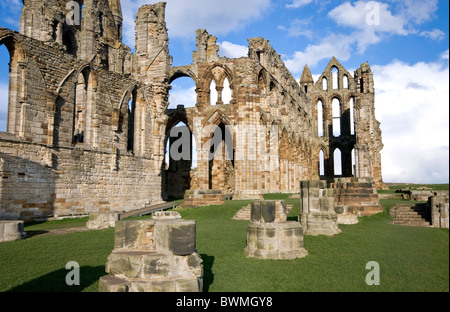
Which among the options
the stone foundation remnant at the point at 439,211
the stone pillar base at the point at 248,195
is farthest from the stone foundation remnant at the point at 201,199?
the stone foundation remnant at the point at 439,211

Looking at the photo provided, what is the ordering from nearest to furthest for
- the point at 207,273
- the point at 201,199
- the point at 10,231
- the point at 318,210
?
the point at 207,273
the point at 10,231
the point at 318,210
the point at 201,199

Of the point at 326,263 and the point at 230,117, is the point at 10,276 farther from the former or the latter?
the point at 230,117

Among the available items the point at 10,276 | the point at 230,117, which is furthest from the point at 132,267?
the point at 230,117

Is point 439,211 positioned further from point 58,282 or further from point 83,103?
point 83,103

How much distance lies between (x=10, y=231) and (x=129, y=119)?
14848mm

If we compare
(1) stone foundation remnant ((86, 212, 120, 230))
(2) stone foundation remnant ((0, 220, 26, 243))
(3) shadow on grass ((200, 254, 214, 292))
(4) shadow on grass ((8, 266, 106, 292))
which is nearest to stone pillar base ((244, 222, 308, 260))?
(3) shadow on grass ((200, 254, 214, 292))

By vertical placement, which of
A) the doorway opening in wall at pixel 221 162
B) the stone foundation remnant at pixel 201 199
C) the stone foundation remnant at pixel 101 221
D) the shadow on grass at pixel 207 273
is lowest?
the shadow on grass at pixel 207 273

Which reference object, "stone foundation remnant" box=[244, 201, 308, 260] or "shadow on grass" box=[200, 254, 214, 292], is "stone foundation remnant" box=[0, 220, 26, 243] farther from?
"stone foundation remnant" box=[244, 201, 308, 260]

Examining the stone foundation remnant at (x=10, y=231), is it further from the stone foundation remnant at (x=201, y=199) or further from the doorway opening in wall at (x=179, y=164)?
the doorway opening in wall at (x=179, y=164)

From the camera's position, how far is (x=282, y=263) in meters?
6.14

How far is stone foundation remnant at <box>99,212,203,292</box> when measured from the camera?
3938 millimetres

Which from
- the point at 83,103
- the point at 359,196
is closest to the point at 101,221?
the point at 83,103

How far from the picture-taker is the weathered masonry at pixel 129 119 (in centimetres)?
1247

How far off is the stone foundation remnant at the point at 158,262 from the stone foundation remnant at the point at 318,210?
5907 millimetres
